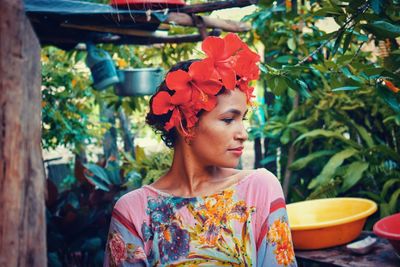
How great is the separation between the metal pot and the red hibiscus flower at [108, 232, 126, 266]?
245cm

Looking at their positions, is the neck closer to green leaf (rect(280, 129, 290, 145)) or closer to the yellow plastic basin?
the yellow plastic basin

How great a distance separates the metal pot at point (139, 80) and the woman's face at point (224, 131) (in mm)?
2421

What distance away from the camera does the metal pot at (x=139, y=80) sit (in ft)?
15.2

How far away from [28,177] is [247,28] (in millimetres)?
3525

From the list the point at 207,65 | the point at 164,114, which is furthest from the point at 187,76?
Answer: the point at 164,114

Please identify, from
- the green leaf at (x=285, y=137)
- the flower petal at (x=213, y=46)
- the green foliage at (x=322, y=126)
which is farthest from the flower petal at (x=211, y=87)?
the green leaf at (x=285, y=137)

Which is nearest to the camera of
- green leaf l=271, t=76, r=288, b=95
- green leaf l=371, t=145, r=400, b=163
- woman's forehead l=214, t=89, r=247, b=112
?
woman's forehead l=214, t=89, r=247, b=112

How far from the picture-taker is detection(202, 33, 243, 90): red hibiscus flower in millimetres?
2164

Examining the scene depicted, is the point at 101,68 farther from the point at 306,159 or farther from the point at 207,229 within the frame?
the point at 207,229

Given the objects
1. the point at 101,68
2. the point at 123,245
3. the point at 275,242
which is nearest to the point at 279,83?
the point at 275,242

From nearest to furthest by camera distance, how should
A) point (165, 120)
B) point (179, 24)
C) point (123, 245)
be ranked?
1. point (123, 245)
2. point (165, 120)
3. point (179, 24)

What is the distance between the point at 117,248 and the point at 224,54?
2.79 ft

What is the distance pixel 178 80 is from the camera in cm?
219

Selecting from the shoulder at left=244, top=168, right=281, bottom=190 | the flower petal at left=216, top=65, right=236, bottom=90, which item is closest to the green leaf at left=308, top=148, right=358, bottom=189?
the shoulder at left=244, top=168, right=281, bottom=190
